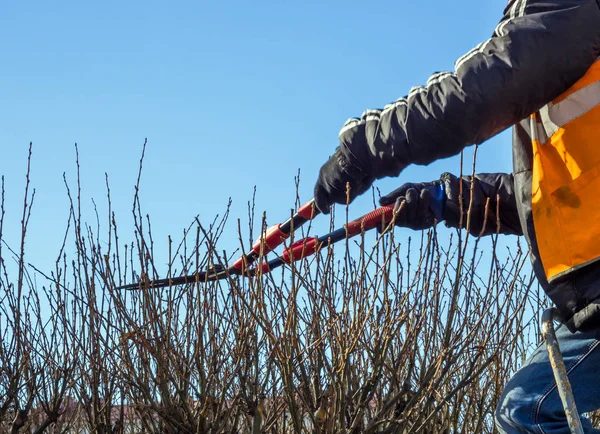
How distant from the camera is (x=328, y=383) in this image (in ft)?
11.9

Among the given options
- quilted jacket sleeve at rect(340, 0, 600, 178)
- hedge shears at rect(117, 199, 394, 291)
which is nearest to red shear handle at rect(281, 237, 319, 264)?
hedge shears at rect(117, 199, 394, 291)

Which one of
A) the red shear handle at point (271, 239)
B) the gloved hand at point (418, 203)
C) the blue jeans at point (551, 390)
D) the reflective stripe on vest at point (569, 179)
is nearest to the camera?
the reflective stripe on vest at point (569, 179)

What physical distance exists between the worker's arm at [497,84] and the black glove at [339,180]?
7 centimetres

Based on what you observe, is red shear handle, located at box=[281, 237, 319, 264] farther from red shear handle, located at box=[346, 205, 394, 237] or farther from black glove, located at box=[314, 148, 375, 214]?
black glove, located at box=[314, 148, 375, 214]

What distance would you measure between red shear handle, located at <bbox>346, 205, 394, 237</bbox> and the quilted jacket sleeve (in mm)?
840

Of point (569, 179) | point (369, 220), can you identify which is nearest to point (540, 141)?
point (569, 179)

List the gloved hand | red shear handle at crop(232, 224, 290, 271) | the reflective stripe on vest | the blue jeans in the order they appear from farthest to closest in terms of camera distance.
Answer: red shear handle at crop(232, 224, 290, 271)
the gloved hand
the blue jeans
the reflective stripe on vest

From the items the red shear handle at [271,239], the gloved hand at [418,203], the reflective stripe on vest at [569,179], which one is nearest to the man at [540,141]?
the reflective stripe on vest at [569,179]

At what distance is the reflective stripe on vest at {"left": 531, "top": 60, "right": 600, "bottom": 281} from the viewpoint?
1731mm

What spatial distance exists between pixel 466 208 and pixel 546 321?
128 cm

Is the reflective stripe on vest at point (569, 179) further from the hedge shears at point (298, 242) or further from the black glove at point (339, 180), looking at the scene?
the hedge shears at point (298, 242)

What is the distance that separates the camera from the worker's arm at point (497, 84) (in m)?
1.73

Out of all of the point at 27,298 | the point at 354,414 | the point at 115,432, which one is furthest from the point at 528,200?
the point at 27,298

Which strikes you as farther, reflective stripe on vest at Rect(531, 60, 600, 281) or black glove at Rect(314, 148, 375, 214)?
black glove at Rect(314, 148, 375, 214)
